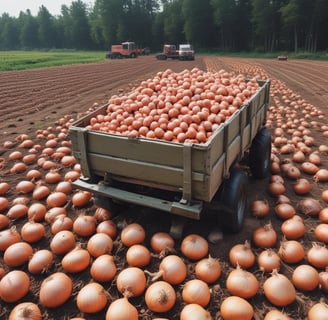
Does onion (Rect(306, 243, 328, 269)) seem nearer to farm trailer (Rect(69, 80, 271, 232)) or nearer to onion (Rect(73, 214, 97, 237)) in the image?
farm trailer (Rect(69, 80, 271, 232))

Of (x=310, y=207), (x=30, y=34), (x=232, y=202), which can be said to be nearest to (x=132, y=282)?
(x=232, y=202)

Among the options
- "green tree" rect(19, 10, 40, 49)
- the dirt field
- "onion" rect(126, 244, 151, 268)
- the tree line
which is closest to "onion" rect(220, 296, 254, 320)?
the dirt field

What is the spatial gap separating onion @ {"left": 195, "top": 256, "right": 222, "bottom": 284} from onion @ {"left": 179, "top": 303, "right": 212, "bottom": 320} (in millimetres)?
342

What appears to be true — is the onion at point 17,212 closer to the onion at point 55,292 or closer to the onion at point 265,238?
the onion at point 55,292

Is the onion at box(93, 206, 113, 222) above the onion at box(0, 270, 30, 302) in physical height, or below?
above

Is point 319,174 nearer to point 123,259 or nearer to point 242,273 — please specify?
point 242,273

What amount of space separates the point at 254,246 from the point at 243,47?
62.7 meters

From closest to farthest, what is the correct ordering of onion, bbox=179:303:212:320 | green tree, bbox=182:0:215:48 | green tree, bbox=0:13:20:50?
onion, bbox=179:303:212:320 → green tree, bbox=182:0:215:48 → green tree, bbox=0:13:20:50

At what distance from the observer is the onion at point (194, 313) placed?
2076 mm

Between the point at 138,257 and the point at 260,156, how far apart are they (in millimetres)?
2530

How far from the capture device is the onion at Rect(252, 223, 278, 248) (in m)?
2.95

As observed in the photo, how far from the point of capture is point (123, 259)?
112 inches

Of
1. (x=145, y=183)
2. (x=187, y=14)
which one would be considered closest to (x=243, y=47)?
(x=187, y=14)

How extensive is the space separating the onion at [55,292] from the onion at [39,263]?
0.33m
